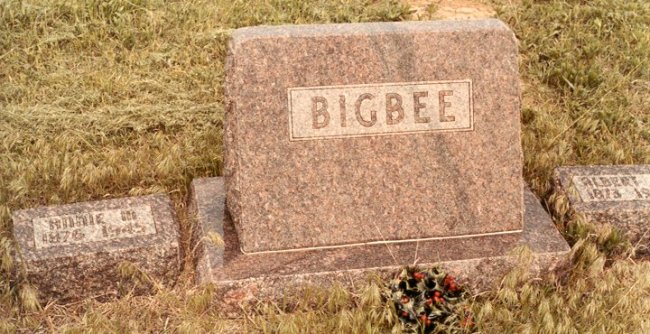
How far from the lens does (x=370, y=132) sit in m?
4.42

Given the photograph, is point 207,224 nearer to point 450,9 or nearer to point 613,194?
point 613,194

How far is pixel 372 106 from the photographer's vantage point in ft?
14.4

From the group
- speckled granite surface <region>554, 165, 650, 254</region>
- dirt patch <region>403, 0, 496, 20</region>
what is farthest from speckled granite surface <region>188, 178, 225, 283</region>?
dirt patch <region>403, 0, 496, 20</region>

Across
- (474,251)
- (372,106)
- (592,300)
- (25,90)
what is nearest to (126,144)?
(25,90)

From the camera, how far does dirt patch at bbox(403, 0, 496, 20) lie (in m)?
7.04

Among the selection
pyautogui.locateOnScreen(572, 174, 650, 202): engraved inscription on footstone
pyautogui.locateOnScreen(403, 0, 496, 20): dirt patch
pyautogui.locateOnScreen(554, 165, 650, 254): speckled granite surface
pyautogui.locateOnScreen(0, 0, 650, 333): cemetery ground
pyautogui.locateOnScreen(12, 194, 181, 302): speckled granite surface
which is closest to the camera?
pyautogui.locateOnScreen(0, 0, 650, 333): cemetery ground

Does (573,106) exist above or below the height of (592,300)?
above

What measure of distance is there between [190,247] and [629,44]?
384cm

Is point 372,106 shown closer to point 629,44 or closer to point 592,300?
point 592,300

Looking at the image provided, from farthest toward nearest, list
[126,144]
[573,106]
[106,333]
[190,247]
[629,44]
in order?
[629,44] → [573,106] → [126,144] → [190,247] → [106,333]

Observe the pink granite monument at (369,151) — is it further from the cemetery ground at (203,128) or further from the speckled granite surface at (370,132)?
the cemetery ground at (203,128)

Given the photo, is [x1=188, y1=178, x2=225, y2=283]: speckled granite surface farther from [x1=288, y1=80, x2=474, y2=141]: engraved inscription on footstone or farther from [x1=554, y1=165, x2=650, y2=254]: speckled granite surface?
[x1=554, y1=165, x2=650, y2=254]: speckled granite surface

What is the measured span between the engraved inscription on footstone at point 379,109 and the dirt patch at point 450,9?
2.59 m

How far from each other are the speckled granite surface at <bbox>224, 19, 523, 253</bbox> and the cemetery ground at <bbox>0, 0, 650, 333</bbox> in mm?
359
